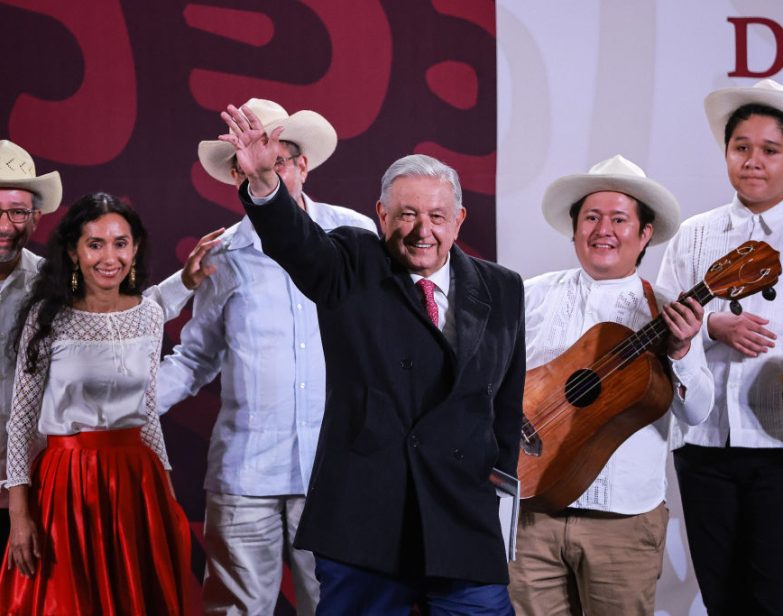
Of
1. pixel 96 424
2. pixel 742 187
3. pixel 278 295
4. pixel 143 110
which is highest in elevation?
pixel 143 110

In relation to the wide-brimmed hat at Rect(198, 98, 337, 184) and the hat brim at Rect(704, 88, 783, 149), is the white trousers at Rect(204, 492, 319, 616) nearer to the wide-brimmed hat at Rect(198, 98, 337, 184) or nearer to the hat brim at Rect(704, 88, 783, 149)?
the wide-brimmed hat at Rect(198, 98, 337, 184)

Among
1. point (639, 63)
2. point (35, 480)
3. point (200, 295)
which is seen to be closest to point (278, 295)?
point (200, 295)

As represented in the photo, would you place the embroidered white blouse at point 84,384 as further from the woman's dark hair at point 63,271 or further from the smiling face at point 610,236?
the smiling face at point 610,236

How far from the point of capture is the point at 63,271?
334 cm

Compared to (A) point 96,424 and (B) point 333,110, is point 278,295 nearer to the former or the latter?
(A) point 96,424

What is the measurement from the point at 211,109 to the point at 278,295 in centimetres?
121

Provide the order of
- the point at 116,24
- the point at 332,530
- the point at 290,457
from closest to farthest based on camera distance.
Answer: the point at 332,530 → the point at 290,457 → the point at 116,24

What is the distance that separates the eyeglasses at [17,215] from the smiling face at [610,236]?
6.35 feet

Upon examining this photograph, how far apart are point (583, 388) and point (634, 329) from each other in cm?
26

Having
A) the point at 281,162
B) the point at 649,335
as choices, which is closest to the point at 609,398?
the point at 649,335

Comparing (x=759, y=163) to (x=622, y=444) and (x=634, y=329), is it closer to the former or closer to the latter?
(x=634, y=329)

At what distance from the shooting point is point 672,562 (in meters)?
4.52

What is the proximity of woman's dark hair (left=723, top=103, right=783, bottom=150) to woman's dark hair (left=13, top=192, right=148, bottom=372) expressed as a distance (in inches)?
82.0

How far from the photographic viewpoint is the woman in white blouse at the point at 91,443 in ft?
10.2
